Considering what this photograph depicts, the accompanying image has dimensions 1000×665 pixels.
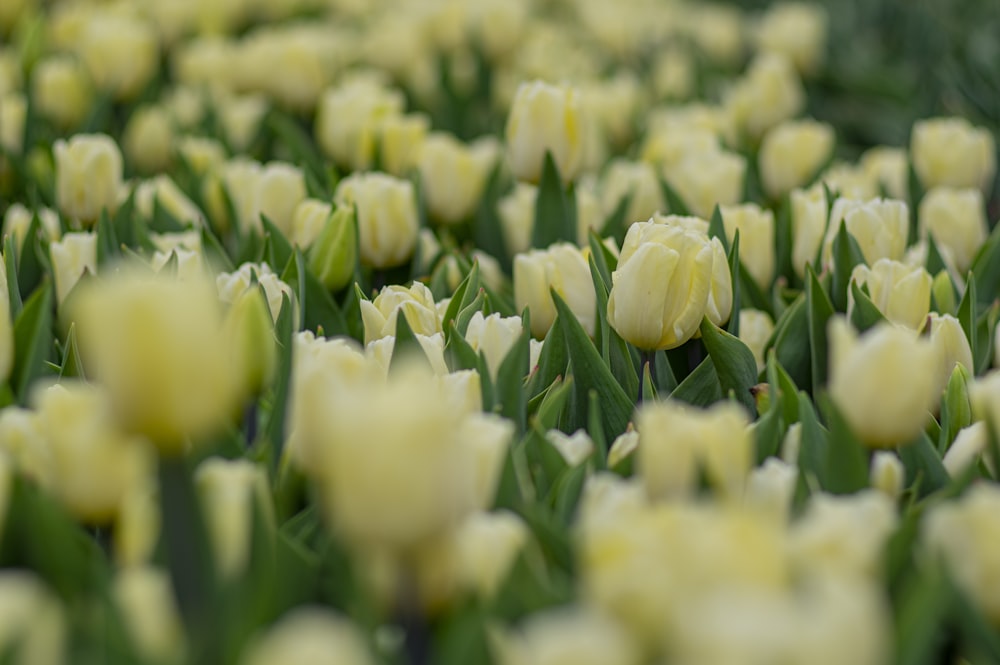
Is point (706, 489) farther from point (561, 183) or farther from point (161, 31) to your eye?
point (161, 31)

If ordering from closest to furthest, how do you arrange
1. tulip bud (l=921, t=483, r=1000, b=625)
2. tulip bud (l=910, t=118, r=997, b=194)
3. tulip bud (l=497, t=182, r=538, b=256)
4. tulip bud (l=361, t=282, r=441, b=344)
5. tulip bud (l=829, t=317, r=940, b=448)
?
1. tulip bud (l=921, t=483, r=1000, b=625)
2. tulip bud (l=829, t=317, r=940, b=448)
3. tulip bud (l=361, t=282, r=441, b=344)
4. tulip bud (l=497, t=182, r=538, b=256)
5. tulip bud (l=910, t=118, r=997, b=194)

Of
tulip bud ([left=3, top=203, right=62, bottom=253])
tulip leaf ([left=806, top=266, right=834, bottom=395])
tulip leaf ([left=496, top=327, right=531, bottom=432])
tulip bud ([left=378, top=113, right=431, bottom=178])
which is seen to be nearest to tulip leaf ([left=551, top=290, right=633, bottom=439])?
tulip leaf ([left=496, top=327, right=531, bottom=432])

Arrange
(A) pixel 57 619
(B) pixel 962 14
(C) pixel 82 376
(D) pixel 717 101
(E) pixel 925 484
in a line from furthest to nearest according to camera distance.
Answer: (B) pixel 962 14
(D) pixel 717 101
(C) pixel 82 376
(E) pixel 925 484
(A) pixel 57 619

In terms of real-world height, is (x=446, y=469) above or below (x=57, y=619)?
above

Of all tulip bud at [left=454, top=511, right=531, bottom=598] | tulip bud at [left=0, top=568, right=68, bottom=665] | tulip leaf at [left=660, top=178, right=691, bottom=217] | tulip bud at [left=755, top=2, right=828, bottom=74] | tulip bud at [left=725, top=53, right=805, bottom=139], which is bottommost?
tulip bud at [left=755, top=2, right=828, bottom=74]

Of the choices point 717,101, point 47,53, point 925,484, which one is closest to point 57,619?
point 925,484

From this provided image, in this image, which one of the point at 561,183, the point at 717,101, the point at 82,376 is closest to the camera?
the point at 82,376

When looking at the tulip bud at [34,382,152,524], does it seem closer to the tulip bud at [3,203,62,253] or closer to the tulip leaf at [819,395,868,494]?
the tulip leaf at [819,395,868,494]

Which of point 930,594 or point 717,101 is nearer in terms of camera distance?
point 930,594

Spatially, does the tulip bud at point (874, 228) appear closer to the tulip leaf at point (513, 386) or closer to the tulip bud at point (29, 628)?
the tulip leaf at point (513, 386)
